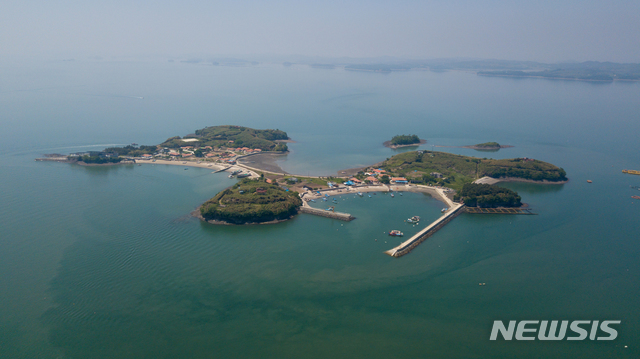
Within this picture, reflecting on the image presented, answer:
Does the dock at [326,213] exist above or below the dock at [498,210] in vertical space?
above

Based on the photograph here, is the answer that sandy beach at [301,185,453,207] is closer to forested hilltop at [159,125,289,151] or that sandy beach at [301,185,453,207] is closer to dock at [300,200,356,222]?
dock at [300,200,356,222]

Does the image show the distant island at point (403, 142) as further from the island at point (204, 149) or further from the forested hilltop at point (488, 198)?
the forested hilltop at point (488, 198)

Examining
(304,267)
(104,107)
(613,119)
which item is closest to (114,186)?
(304,267)

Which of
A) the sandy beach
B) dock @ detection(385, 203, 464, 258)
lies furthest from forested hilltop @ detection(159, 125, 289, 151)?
dock @ detection(385, 203, 464, 258)

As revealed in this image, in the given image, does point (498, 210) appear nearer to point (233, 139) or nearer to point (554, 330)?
point (554, 330)

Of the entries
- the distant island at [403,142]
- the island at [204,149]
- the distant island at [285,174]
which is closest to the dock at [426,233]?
the distant island at [285,174]

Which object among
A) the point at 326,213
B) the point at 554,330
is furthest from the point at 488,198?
the point at 554,330

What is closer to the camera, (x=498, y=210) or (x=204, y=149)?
(x=498, y=210)
